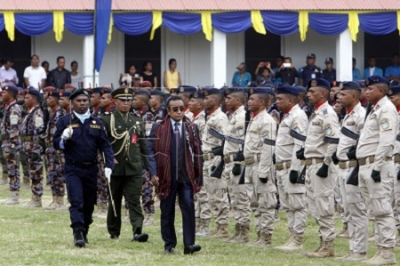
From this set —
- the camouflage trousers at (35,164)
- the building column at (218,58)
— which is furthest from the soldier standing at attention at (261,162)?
the building column at (218,58)

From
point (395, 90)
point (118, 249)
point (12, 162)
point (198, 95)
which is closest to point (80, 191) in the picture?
point (118, 249)

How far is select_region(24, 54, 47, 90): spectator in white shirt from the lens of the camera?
29.8 meters

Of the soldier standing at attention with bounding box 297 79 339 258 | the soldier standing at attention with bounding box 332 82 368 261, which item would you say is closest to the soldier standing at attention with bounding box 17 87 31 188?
the soldier standing at attention with bounding box 297 79 339 258

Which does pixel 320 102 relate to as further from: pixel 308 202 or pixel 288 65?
pixel 288 65

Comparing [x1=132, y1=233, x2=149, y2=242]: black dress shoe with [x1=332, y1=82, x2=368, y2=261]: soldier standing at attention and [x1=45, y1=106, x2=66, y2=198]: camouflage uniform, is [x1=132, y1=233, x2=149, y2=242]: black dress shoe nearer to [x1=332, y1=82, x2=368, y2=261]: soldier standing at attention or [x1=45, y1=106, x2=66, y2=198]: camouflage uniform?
[x1=332, y1=82, x2=368, y2=261]: soldier standing at attention

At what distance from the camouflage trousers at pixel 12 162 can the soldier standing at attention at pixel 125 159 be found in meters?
5.29

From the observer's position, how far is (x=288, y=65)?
3042 cm

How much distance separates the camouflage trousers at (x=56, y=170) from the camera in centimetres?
1967

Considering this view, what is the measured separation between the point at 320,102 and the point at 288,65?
52.5 ft

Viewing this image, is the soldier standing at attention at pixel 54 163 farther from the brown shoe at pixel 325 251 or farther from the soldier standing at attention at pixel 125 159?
the brown shoe at pixel 325 251

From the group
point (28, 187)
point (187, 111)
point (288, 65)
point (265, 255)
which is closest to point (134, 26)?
point (288, 65)

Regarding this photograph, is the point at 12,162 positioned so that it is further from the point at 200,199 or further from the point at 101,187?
the point at 200,199

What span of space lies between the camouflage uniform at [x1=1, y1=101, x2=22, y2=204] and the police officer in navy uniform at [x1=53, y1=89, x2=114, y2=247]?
6190 millimetres

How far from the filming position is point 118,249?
574 inches
